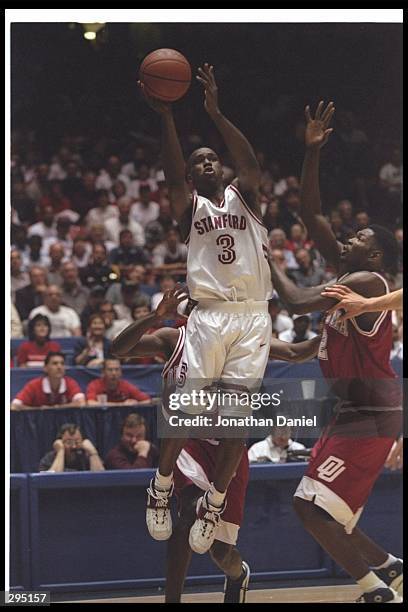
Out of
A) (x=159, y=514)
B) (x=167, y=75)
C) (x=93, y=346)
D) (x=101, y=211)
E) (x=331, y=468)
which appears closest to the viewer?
(x=167, y=75)

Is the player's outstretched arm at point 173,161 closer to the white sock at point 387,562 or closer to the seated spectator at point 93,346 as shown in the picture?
the seated spectator at point 93,346

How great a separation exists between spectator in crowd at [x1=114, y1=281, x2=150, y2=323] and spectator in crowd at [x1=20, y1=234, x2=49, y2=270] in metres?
0.48

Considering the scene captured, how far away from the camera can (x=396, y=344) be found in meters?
7.27

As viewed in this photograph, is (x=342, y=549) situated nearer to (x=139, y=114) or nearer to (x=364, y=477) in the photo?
(x=364, y=477)

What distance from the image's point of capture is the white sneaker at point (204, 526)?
23.3 feet

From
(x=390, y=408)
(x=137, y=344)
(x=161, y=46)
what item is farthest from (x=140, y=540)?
(x=161, y=46)

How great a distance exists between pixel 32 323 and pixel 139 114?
4.22 feet

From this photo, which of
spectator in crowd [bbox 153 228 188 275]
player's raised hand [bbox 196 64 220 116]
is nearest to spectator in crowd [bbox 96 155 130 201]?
spectator in crowd [bbox 153 228 188 275]

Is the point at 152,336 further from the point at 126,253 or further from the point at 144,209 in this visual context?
the point at 144,209

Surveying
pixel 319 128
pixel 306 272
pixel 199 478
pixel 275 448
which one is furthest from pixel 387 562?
pixel 319 128

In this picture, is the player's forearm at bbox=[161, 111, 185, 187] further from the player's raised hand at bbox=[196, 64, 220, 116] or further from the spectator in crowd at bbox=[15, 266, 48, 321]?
the spectator in crowd at bbox=[15, 266, 48, 321]

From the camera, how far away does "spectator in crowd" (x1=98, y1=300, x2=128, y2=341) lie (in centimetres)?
735

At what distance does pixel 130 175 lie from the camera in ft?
24.1

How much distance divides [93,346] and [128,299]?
1.06 feet
